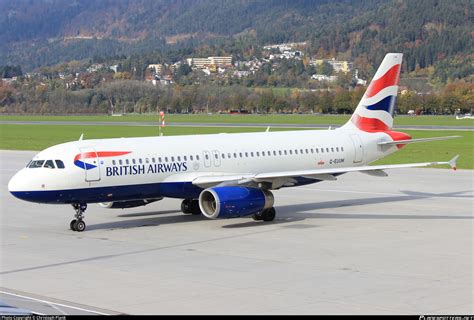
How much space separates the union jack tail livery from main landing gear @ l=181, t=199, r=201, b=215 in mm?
8422

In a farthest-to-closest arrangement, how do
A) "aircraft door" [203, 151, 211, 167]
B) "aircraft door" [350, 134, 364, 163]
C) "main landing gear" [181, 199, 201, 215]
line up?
"aircraft door" [350, 134, 364, 163]
"main landing gear" [181, 199, 201, 215]
"aircraft door" [203, 151, 211, 167]

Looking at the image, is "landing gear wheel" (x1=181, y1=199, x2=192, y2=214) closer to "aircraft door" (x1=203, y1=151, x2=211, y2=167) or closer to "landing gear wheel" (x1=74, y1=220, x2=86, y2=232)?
"aircraft door" (x1=203, y1=151, x2=211, y2=167)

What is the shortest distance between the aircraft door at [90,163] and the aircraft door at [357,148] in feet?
38.9

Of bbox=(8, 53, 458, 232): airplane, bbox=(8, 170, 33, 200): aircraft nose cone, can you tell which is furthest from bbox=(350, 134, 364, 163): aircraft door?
bbox=(8, 170, 33, 200): aircraft nose cone

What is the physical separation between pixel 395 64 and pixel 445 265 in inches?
688

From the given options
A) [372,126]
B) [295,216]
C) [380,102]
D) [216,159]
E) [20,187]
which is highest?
[380,102]

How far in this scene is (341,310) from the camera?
18.7 meters

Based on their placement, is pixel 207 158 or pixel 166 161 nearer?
pixel 166 161

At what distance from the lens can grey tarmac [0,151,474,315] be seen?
19703mm

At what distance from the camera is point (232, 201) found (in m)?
30.3

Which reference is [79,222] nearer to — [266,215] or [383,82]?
[266,215]

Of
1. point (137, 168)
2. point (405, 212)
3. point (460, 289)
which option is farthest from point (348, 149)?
point (460, 289)

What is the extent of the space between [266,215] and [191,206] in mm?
3583

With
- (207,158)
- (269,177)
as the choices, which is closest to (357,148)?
(269,177)
